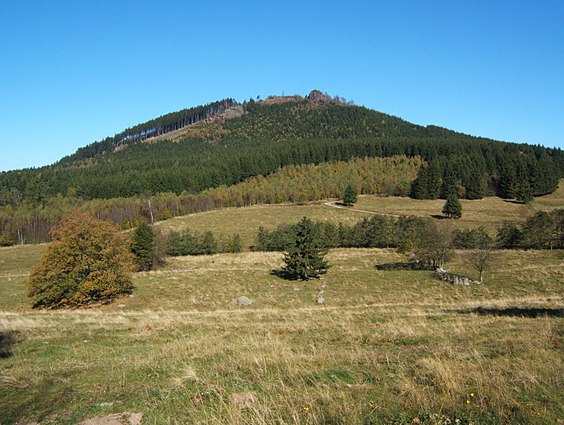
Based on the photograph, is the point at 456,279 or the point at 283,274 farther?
the point at 283,274

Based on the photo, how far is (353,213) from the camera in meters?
105

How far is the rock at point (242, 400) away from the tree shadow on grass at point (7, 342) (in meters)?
10.2

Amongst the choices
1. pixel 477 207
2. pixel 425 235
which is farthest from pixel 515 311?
pixel 477 207

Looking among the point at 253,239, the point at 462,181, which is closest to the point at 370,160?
the point at 462,181

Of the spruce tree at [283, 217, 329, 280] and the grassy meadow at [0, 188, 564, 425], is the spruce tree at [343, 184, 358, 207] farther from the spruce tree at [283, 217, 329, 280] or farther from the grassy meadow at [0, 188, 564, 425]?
the grassy meadow at [0, 188, 564, 425]

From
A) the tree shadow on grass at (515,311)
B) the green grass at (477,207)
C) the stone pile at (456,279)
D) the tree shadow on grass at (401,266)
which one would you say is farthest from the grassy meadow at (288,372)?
the green grass at (477,207)

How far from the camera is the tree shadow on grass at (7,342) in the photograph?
12.3m

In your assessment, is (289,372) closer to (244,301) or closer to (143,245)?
(244,301)

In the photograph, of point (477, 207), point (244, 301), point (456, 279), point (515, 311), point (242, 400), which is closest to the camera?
point (242, 400)

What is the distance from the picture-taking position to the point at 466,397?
575 cm

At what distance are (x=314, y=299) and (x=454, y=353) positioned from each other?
27.2 metres

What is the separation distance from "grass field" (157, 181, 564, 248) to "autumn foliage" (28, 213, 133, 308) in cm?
4803

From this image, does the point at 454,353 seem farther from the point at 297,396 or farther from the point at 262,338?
the point at 262,338

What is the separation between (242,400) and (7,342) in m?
13.2
